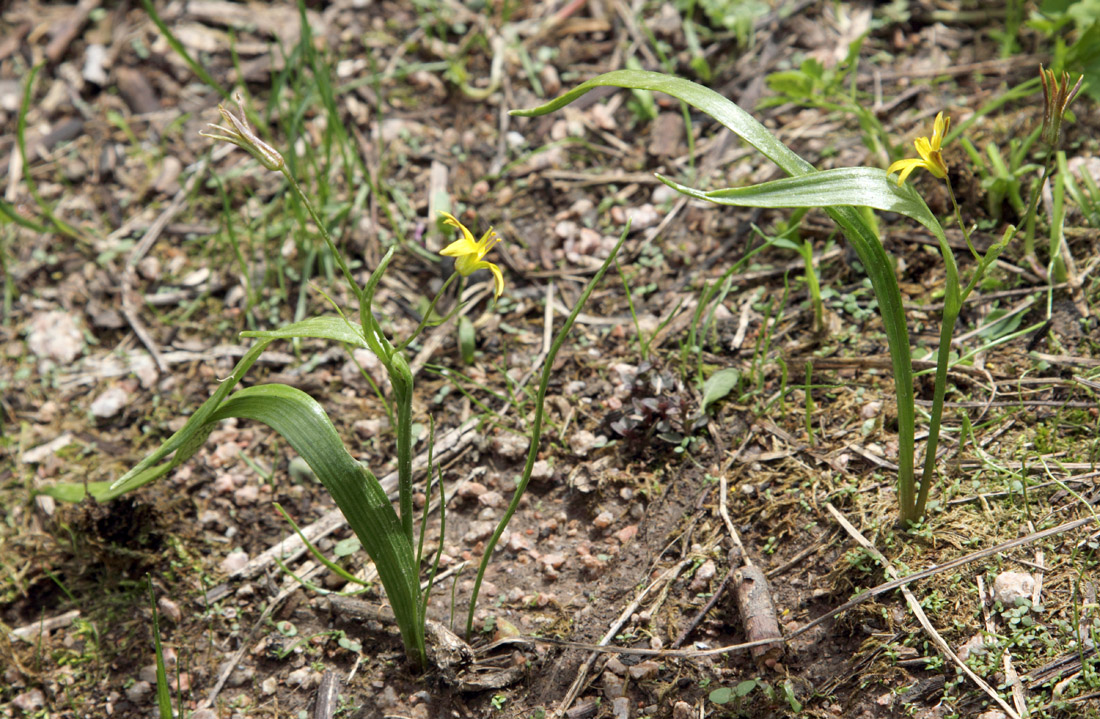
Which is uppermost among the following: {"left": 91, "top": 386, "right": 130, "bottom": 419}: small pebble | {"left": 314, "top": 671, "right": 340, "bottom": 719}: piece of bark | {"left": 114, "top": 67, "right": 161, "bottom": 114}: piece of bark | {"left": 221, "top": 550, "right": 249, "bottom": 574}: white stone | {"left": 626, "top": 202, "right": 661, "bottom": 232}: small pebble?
{"left": 114, "top": 67, "right": 161, "bottom": 114}: piece of bark

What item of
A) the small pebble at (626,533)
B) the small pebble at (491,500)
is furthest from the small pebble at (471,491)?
the small pebble at (626,533)

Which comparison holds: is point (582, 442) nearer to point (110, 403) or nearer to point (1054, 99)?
point (1054, 99)

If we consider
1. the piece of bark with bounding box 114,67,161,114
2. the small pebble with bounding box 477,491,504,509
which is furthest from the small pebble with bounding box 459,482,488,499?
the piece of bark with bounding box 114,67,161,114

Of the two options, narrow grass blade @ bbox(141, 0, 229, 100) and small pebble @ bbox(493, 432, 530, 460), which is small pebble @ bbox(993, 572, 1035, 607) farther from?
narrow grass blade @ bbox(141, 0, 229, 100)

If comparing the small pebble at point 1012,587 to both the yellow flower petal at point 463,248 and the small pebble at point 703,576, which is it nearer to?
the small pebble at point 703,576

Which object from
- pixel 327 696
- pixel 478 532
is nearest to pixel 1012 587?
pixel 478 532

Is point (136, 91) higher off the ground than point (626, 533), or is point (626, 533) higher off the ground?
point (136, 91)
